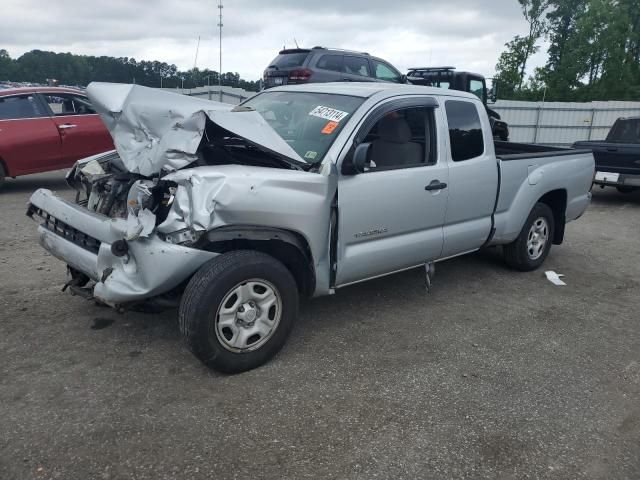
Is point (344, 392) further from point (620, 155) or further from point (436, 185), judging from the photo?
point (620, 155)

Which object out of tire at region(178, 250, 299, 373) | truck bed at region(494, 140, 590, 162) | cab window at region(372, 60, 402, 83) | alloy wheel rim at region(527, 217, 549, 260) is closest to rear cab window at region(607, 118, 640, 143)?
truck bed at region(494, 140, 590, 162)

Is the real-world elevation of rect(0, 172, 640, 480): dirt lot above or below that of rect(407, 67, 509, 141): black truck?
below

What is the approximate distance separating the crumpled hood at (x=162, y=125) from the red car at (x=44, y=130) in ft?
17.7

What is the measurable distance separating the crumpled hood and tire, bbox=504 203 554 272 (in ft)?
9.75

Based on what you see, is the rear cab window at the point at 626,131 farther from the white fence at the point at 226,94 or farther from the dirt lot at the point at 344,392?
the white fence at the point at 226,94

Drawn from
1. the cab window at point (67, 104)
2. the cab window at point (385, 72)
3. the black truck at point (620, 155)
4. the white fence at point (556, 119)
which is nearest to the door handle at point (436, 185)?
the black truck at point (620, 155)

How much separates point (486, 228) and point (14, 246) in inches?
194

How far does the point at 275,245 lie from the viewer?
12.0ft

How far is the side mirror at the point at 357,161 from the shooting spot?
3625 millimetres

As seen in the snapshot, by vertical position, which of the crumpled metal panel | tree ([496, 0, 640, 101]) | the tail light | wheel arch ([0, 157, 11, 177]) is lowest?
wheel arch ([0, 157, 11, 177])

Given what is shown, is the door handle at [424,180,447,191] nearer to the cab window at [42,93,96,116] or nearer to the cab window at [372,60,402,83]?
the cab window at [42,93,96,116]

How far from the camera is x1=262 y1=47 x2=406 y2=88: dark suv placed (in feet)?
38.4

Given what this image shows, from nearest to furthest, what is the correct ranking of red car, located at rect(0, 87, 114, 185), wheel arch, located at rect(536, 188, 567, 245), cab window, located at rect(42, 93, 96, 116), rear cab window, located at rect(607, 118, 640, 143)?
1. wheel arch, located at rect(536, 188, 567, 245)
2. red car, located at rect(0, 87, 114, 185)
3. cab window, located at rect(42, 93, 96, 116)
4. rear cab window, located at rect(607, 118, 640, 143)

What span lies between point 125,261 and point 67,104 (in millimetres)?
7051
